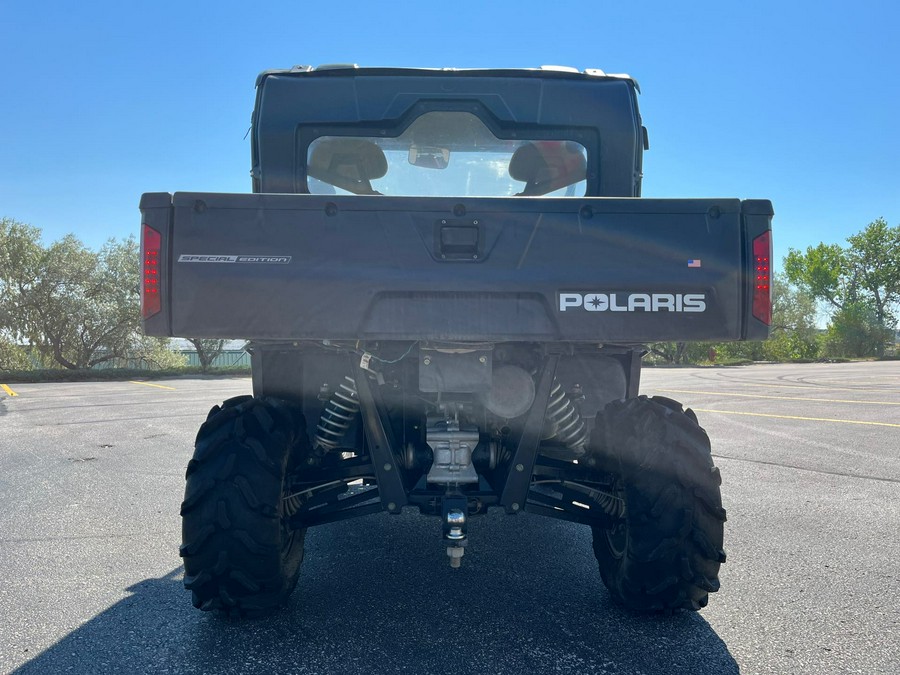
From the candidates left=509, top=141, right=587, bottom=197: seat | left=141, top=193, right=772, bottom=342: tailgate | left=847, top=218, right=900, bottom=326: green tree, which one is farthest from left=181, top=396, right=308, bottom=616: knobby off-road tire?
left=847, top=218, right=900, bottom=326: green tree

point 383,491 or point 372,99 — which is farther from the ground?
point 372,99

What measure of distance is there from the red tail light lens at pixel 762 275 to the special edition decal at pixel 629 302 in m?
0.23

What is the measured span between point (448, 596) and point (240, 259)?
6.86 feet

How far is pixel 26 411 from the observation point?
45.1 feet

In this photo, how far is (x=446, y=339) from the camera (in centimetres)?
283

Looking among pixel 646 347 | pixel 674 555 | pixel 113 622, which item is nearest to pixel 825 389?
pixel 646 347

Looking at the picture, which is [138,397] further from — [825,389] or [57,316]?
[57,316]

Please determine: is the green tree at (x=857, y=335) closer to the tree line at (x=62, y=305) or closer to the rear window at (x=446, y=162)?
the tree line at (x=62, y=305)

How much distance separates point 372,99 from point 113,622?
10.2 feet

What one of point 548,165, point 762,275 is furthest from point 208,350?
point 762,275

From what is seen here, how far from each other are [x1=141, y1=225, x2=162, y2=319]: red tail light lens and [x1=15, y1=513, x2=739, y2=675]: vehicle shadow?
152cm

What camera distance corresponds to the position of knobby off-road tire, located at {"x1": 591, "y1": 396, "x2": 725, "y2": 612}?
297 cm

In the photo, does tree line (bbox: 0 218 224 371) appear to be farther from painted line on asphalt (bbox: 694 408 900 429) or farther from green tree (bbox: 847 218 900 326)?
green tree (bbox: 847 218 900 326)

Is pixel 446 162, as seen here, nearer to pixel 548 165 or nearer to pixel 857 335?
pixel 548 165
